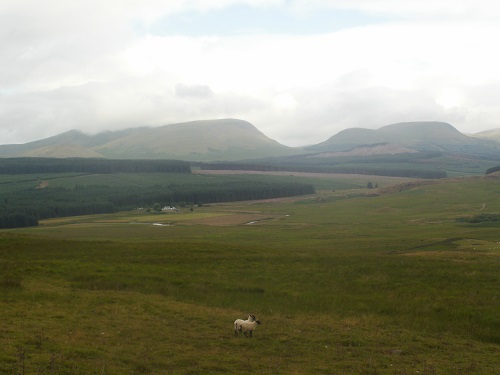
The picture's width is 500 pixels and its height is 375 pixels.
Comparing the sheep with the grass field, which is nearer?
the grass field

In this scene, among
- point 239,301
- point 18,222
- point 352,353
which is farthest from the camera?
point 18,222

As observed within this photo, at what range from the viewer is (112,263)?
4744cm

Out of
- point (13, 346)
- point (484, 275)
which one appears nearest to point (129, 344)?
point (13, 346)

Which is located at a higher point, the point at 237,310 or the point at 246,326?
the point at 246,326

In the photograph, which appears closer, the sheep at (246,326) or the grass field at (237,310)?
the grass field at (237,310)

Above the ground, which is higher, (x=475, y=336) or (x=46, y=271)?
(x=46, y=271)

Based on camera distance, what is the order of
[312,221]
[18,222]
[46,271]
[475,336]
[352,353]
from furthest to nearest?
[18,222] < [312,221] < [46,271] < [475,336] < [352,353]

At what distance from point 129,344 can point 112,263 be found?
965 inches

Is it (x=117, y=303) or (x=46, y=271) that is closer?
(x=117, y=303)

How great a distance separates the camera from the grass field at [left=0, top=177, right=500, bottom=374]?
21797 millimetres

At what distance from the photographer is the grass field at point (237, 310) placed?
2180 cm

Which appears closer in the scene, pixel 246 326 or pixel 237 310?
pixel 246 326

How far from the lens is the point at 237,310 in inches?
1321

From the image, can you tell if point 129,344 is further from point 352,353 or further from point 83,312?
point 352,353
